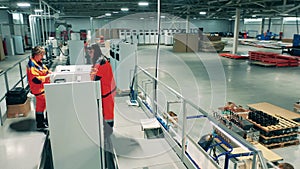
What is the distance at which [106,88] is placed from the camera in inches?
140

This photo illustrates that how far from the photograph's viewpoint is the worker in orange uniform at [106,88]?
347 cm

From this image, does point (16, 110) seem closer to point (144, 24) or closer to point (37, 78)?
point (37, 78)

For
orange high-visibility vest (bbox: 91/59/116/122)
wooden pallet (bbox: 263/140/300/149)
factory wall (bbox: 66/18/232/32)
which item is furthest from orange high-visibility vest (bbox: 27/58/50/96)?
factory wall (bbox: 66/18/232/32)

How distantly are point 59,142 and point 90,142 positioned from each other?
1.15 feet

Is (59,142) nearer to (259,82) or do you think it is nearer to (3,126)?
(3,126)

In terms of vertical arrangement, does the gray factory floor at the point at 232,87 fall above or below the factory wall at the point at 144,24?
below

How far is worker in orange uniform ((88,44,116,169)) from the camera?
3.47 meters

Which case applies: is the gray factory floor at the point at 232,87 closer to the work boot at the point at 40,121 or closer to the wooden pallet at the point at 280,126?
the work boot at the point at 40,121

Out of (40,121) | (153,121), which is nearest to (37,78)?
(40,121)

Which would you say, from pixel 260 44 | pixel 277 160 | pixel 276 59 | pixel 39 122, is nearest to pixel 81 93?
pixel 39 122

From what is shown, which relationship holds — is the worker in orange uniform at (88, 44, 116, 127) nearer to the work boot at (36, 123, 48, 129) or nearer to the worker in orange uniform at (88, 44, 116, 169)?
the worker in orange uniform at (88, 44, 116, 169)

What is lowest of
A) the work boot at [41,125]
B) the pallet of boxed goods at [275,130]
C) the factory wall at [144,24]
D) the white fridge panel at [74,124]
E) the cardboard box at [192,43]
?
the pallet of boxed goods at [275,130]

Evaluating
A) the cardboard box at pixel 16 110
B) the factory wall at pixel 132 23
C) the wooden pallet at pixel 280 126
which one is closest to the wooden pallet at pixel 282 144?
the wooden pallet at pixel 280 126

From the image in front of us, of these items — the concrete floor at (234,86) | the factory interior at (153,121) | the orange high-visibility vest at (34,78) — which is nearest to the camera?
the factory interior at (153,121)
